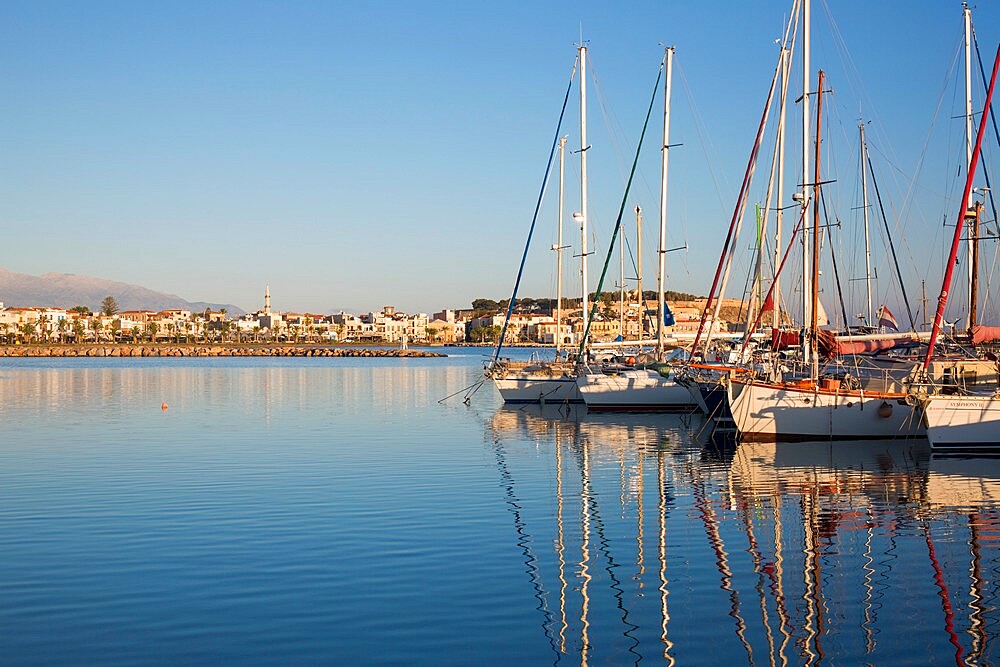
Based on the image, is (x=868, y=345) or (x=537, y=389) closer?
(x=868, y=345)

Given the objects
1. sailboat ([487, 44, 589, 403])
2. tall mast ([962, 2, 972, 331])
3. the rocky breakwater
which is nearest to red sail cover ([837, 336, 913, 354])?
tall mast ([962, 2, 972, 331])

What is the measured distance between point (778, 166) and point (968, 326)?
839 cm

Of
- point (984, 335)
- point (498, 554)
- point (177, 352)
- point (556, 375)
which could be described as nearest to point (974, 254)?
point (984, 335)

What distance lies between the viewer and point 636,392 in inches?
1575

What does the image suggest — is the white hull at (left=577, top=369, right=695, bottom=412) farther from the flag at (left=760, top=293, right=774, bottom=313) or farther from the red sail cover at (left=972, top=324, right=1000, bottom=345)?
the red sail cover at (left=972, top=324, right=1000, bottom=345)

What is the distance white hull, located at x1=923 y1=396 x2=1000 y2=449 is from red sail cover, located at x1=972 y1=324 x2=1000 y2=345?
6.45m

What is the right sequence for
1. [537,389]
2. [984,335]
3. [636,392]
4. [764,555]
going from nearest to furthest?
[764,555], [984,335], [636,392], [537,389]

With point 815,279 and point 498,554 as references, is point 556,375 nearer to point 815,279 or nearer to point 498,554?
point 815,279

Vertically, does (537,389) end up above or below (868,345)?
below

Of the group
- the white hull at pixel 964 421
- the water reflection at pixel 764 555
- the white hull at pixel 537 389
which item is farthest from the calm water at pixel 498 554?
the white hull at pixel 537 389

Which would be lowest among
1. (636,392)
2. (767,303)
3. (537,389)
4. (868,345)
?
(537,389)

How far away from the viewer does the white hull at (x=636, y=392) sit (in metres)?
39.6

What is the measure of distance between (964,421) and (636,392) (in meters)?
15.1

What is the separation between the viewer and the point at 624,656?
1019cm
